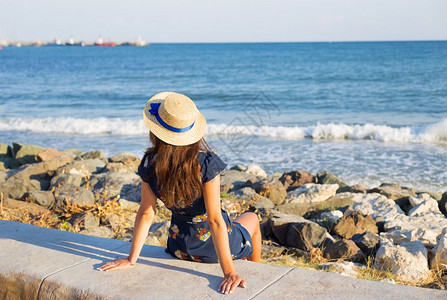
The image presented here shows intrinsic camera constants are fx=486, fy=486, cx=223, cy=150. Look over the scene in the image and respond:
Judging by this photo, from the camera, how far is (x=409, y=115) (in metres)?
17.3

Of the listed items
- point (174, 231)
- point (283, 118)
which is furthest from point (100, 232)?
point (283, 118)

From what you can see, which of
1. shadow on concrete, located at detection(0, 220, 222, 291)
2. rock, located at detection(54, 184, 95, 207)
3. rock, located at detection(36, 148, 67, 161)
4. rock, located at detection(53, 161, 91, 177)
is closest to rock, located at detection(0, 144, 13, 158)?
rock, located at detection(36, 148, 67, 161)

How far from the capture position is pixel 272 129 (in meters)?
14.7

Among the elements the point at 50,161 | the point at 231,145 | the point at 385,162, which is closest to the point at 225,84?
the point at 231,145

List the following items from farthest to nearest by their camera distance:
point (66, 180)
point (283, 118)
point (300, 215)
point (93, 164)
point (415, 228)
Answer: point (283, 118) < point (93, 164) < point (66, 180) < point (300, 215) < point (415, 228)

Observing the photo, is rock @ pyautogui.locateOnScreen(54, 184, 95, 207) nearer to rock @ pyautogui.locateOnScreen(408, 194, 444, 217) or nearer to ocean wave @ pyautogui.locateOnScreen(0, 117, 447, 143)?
rock @ pyautogui.locateOnScreen(408, 194, 444, 217)

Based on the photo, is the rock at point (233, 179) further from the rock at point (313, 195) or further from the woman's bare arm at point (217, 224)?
the woman's bare arm at point (217, 224)

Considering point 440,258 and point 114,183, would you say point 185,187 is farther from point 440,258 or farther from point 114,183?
point 114,183

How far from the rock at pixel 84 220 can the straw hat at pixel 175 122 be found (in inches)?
95.2

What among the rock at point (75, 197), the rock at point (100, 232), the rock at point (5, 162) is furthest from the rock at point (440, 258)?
the rock at point (5, 162)

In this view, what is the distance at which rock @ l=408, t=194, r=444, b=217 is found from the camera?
6180 millimetres

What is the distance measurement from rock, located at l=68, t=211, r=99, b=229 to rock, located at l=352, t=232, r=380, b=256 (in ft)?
8.51

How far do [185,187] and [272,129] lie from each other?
12.1m

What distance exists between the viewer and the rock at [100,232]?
4512mm
